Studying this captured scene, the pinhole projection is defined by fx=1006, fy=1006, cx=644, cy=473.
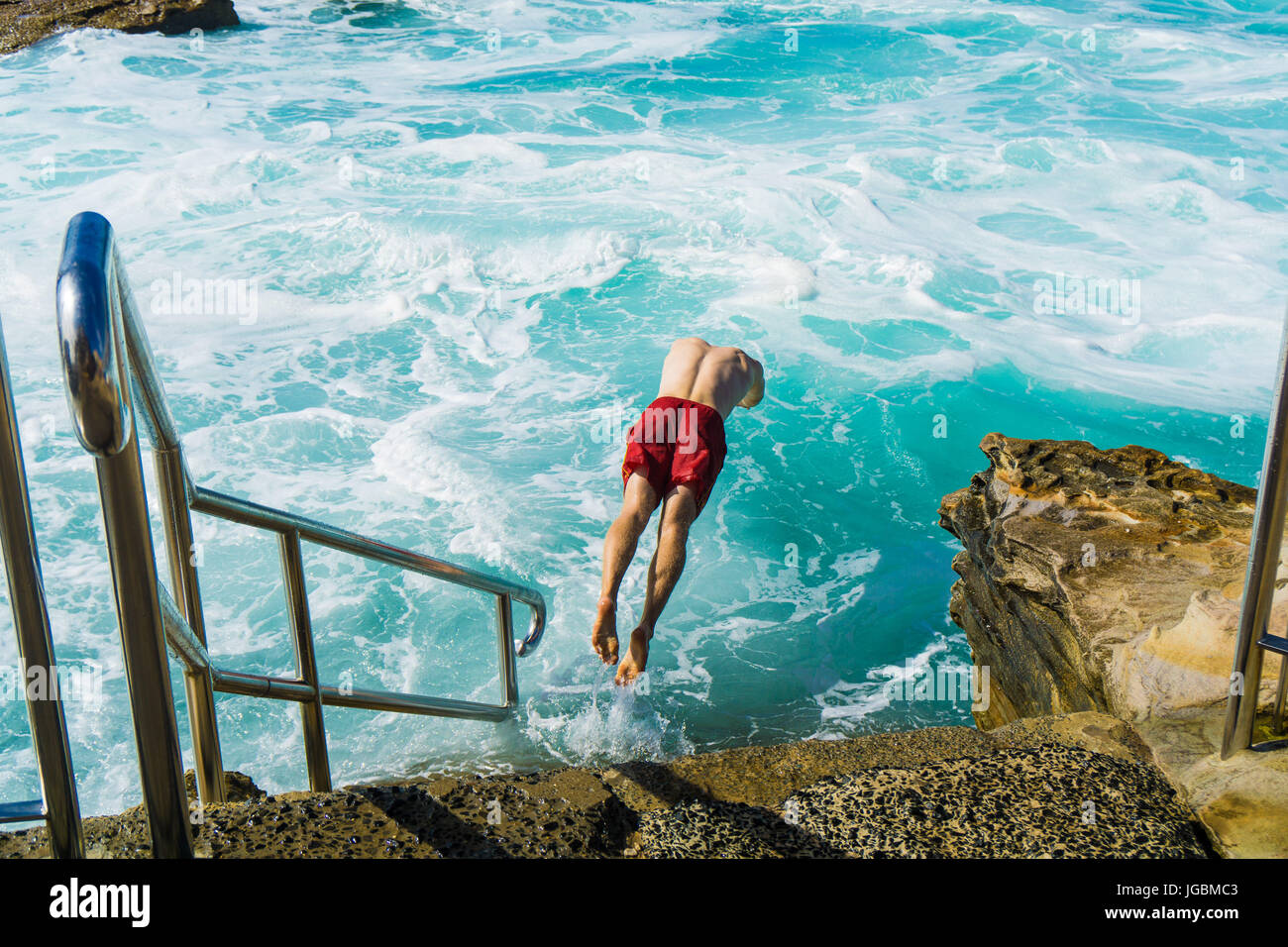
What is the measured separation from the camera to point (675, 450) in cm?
466

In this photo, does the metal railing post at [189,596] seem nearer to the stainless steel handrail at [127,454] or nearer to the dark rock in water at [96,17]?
the stainless steel handrail at [127,454]

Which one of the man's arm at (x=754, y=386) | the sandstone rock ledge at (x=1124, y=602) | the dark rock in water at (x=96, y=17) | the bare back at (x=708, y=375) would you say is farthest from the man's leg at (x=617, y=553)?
the dark rock in water at (x=96, y=17)

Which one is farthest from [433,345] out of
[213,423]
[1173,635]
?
[1173,635]

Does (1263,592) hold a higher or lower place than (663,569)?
higher

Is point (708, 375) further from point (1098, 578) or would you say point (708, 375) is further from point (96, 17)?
point (96, 17)

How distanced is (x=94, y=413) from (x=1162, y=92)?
21.5 meters

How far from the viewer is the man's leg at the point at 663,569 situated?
3.84m

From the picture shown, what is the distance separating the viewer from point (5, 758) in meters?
4.77

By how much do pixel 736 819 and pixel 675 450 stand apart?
Result: 2.43m

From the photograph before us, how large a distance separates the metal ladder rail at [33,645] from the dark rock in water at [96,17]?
22.5 meters

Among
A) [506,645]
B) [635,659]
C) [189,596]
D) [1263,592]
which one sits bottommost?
[506,645]

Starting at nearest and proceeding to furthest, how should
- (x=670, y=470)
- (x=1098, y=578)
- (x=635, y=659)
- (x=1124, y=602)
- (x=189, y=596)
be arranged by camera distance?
1. (x=189, y=596)
2. (x=635, y=659)
3. (x=1124, y=602)
4. (x=1098, y=578)
5. (x=670, y=470)

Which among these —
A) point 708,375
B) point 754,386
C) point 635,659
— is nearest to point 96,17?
point 754,386

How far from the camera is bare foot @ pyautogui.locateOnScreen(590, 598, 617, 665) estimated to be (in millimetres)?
3904
